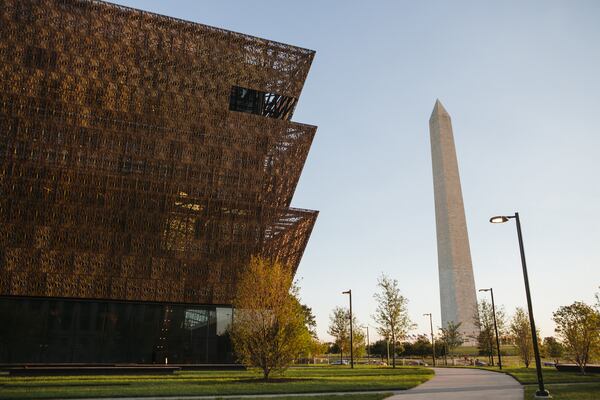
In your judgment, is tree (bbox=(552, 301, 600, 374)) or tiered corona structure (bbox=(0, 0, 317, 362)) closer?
tree (bbox=(552, 301, 600, 374))

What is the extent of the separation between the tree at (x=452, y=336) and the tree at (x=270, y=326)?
151ft

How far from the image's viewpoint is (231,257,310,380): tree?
26.5m

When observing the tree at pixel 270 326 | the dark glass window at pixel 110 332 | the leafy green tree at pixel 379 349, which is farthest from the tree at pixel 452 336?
the tree at pixel 270 326

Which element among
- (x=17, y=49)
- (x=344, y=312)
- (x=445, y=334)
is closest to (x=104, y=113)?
(x=17, y=49)

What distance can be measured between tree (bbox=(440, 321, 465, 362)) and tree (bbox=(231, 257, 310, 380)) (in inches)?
1814

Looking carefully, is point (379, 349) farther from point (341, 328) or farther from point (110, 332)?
point (110, 332)

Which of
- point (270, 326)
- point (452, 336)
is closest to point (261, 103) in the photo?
point (270, 326)

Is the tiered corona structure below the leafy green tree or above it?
above

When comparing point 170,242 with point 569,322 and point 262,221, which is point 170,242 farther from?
point 569,322

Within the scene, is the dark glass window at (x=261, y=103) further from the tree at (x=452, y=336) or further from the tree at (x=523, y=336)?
the tree at (x=452, y=336)

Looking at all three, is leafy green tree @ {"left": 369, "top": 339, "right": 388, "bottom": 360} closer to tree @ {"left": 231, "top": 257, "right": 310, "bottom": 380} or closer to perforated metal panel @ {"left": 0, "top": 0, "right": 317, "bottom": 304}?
perforated metal panel @ {"left": 0, "top": 0, "right": 317, "bottom": 304}

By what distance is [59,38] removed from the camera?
39.8 m

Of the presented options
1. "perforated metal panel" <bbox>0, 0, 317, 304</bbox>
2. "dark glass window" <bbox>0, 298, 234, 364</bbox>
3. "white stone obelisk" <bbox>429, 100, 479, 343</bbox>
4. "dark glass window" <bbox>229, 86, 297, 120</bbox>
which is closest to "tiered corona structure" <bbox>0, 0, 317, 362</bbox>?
"perforated metal panel" <bbox>0, 0, 317, 304</bbox>

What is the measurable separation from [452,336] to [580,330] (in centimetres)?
3580
